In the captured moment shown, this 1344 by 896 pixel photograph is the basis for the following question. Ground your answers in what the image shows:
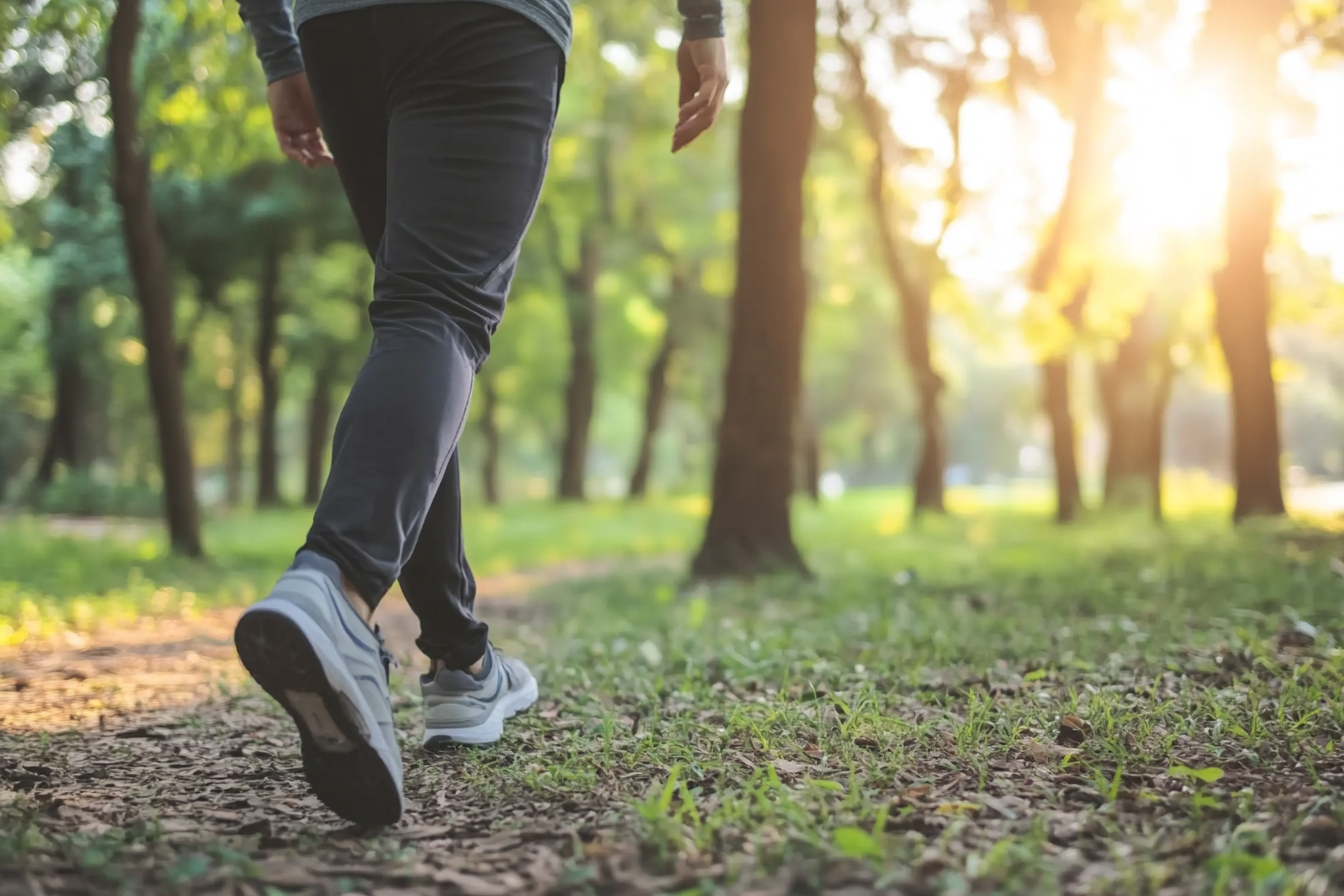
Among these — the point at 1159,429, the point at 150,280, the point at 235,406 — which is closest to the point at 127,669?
the point at 150,280

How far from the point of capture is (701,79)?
2463 millimetres

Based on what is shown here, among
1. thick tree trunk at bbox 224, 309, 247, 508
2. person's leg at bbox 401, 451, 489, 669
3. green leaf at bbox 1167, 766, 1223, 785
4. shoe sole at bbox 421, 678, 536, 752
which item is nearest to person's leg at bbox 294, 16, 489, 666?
person's leg at bbox 401, 451, 489, 669

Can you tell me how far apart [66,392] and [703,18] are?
2334 centimetres

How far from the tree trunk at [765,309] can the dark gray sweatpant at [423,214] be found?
5.52 metres

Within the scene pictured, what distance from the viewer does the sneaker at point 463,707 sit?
2566 mm

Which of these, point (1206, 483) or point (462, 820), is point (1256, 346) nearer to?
point (462, 820)

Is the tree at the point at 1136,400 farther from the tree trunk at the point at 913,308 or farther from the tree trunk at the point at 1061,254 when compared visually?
the tree trunk at the point at 913,308

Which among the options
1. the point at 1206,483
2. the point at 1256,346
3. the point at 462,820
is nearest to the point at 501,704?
the point at 462,820

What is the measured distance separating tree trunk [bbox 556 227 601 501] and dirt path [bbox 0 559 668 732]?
667 inches

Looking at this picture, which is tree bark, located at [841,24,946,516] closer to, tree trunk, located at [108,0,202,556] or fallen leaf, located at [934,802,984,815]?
tree trunk, located at [108,0,202,556]

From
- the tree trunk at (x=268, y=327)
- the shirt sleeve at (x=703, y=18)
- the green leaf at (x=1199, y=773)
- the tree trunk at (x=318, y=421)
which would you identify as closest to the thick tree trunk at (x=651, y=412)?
the tree trunk at (x=318, y=421)

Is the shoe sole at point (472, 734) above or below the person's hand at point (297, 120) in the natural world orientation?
below

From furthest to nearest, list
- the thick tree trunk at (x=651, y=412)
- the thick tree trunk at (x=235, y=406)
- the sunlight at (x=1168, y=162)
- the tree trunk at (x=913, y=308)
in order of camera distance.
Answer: the thick tree trunk at (x=651, y=412), the thick tree trunk at (x=235, y=406), the tree trunk at (x=913, y=308), the sunlight at (x=1168, y=162)

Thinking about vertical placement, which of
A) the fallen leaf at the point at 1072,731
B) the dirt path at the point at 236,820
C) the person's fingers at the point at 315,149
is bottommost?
the dirt path at the point at 236,820
